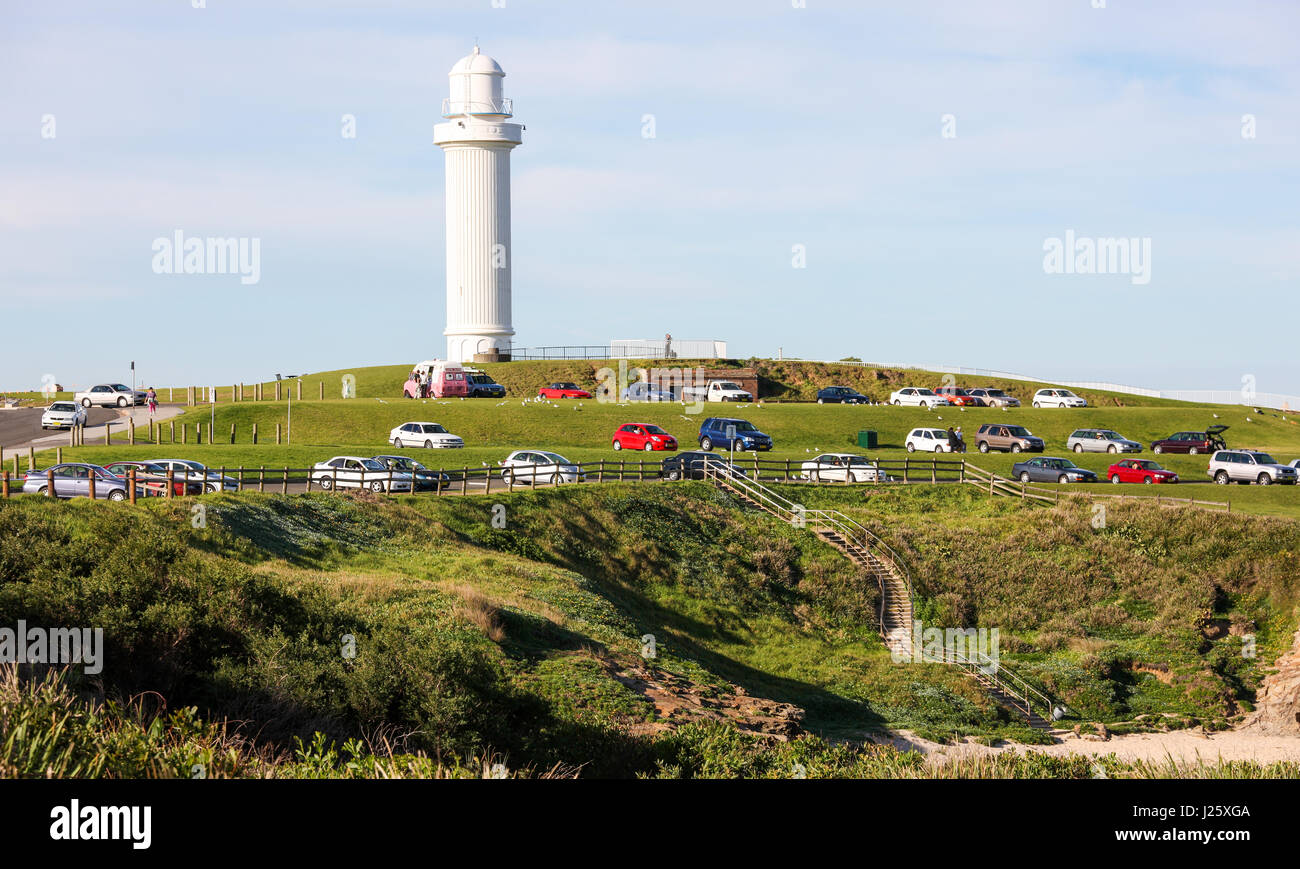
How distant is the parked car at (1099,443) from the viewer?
57094mm

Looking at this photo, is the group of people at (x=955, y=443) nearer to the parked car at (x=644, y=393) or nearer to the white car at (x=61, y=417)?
the parked car at (x=644, y=393)

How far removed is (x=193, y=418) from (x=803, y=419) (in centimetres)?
3046

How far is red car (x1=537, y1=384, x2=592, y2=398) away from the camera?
6956 cm

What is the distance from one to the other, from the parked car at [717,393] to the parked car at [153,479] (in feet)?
122

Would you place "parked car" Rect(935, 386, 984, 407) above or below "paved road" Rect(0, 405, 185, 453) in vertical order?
above

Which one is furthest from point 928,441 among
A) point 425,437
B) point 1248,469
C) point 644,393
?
point 425,437

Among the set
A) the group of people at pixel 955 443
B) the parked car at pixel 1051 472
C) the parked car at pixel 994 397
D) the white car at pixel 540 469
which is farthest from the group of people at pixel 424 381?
the parked car at pixel 1051 472

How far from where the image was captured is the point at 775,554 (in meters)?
41.7

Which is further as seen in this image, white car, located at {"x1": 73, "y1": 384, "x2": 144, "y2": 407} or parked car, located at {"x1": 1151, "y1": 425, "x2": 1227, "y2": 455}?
white car, located at {"x1": 73, "y1": 384, "x2": 144, "y2": 407}

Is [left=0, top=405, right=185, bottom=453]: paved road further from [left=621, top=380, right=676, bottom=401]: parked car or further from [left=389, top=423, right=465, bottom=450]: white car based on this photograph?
[left=621, top=380, right=676, bottom=401]: parked car

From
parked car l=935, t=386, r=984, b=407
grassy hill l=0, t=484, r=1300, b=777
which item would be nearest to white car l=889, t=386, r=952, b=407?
parked car l=935, t=386, r=984, b=407

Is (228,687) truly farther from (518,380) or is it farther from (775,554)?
(518,380)

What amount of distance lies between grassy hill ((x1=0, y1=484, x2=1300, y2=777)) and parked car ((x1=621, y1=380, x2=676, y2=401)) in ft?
76.9
